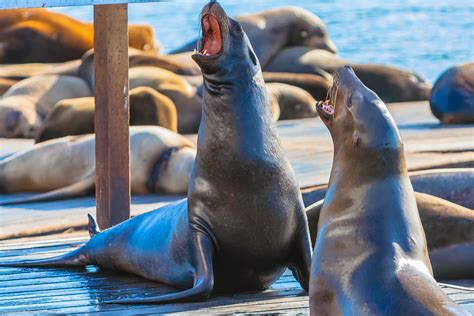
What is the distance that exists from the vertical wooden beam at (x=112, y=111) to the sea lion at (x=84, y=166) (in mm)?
2635

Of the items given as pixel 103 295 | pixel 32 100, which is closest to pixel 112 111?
pixel 103 295

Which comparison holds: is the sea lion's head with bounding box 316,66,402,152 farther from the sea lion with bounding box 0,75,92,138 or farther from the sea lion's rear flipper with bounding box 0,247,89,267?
the sea lion with bounding box 0,75,92,138

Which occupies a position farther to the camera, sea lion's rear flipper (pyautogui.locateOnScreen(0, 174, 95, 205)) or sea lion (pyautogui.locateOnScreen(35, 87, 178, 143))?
sea lion (pyautogui.locateOnScreen(35, 87, 178, 143))

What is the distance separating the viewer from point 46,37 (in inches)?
754

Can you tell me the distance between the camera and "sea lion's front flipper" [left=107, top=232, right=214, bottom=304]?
5.60 metres

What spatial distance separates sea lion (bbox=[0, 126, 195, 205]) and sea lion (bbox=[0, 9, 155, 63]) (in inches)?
322

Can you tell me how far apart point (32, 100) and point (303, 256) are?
28.8ft

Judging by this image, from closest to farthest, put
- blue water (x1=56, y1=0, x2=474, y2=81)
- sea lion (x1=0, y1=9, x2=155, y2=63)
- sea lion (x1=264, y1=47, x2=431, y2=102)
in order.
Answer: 1. sea lion (x1=264, y1=47, x2=431, y2=102)
2. sea lion (x1=0, y1=9, x2=155, y2=63)
3. blue water (x1=56, y1=0, x2=474, y2=81)

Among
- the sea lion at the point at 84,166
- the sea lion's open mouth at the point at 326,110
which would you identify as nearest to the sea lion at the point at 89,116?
the sea lion at the point at 84,166

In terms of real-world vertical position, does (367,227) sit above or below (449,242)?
above

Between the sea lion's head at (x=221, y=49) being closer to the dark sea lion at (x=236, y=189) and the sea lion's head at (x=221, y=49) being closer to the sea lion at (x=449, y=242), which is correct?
the dark sea lion at (x=236, y=189)

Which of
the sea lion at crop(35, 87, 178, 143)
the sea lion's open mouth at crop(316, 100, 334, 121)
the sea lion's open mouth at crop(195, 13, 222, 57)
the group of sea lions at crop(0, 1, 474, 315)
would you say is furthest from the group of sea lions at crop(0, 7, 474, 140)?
the sea lion's open mouth at crop(316, 100, 334, 121)

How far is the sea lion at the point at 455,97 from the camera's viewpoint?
13.9 m

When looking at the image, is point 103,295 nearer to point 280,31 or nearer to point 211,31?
point 211,31
